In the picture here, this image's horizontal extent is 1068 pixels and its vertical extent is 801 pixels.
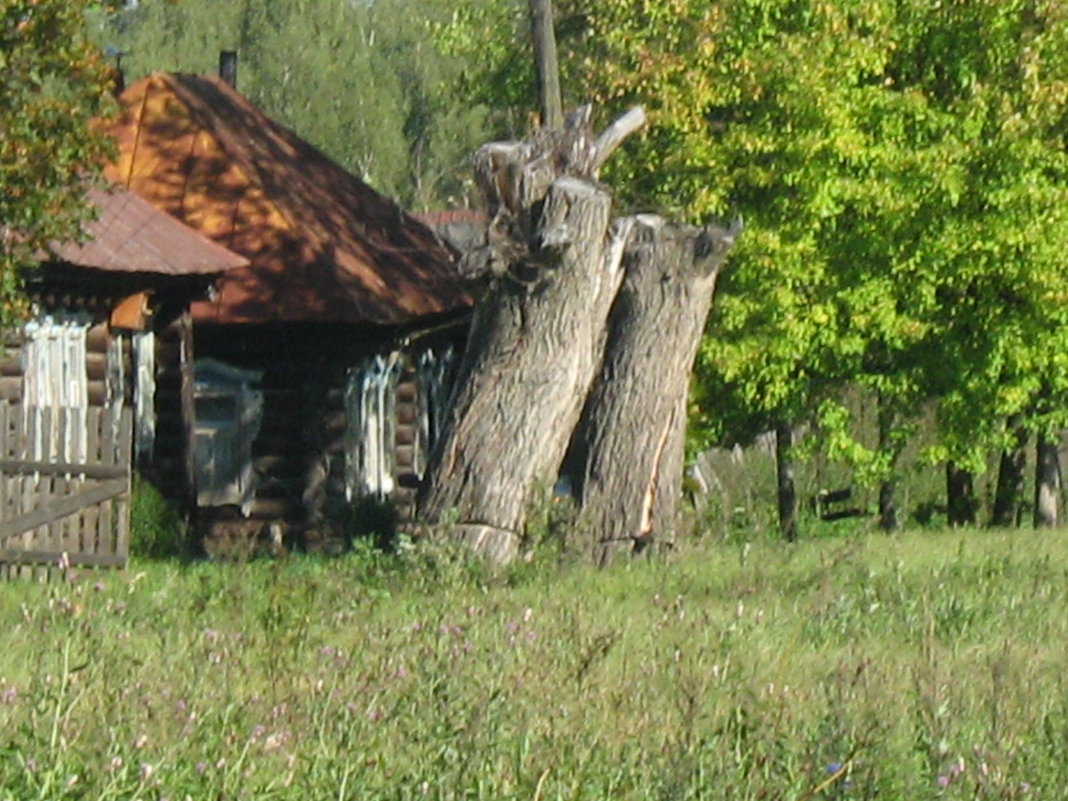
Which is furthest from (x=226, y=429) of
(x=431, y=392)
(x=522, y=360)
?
(x=522, y=360)

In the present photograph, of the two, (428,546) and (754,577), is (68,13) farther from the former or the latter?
(754,577)

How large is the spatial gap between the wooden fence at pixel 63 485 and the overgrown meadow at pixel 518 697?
5.13 m

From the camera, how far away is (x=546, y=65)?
23.5 metres

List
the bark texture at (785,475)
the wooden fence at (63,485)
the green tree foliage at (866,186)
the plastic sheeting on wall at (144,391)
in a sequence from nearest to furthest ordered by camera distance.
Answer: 1. the wooden fence at (63,485)
2. the plastic sheeting on wall at (144,391)
3. the green tree foliage at (866,186)
4. the bark texture at (785,475)

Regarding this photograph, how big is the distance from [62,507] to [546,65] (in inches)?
334

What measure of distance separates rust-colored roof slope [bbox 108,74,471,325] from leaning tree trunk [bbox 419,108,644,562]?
8527mm

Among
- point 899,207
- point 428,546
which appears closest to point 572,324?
point 428,546

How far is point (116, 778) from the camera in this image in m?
5.42

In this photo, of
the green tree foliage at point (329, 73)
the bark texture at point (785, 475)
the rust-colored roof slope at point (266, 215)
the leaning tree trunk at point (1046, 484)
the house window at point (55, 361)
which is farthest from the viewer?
the green tree foliage at point (329, 73)

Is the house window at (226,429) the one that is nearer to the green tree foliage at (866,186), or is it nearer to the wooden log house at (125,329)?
the wooden log house at (125,329)

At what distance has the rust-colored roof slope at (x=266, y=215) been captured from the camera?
25938mm

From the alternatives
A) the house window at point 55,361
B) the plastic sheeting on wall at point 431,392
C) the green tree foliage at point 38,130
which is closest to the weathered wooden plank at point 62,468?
the green tree foliage at point 38,130

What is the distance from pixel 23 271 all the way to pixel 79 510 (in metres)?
3.16

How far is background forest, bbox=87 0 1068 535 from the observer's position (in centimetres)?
2498
